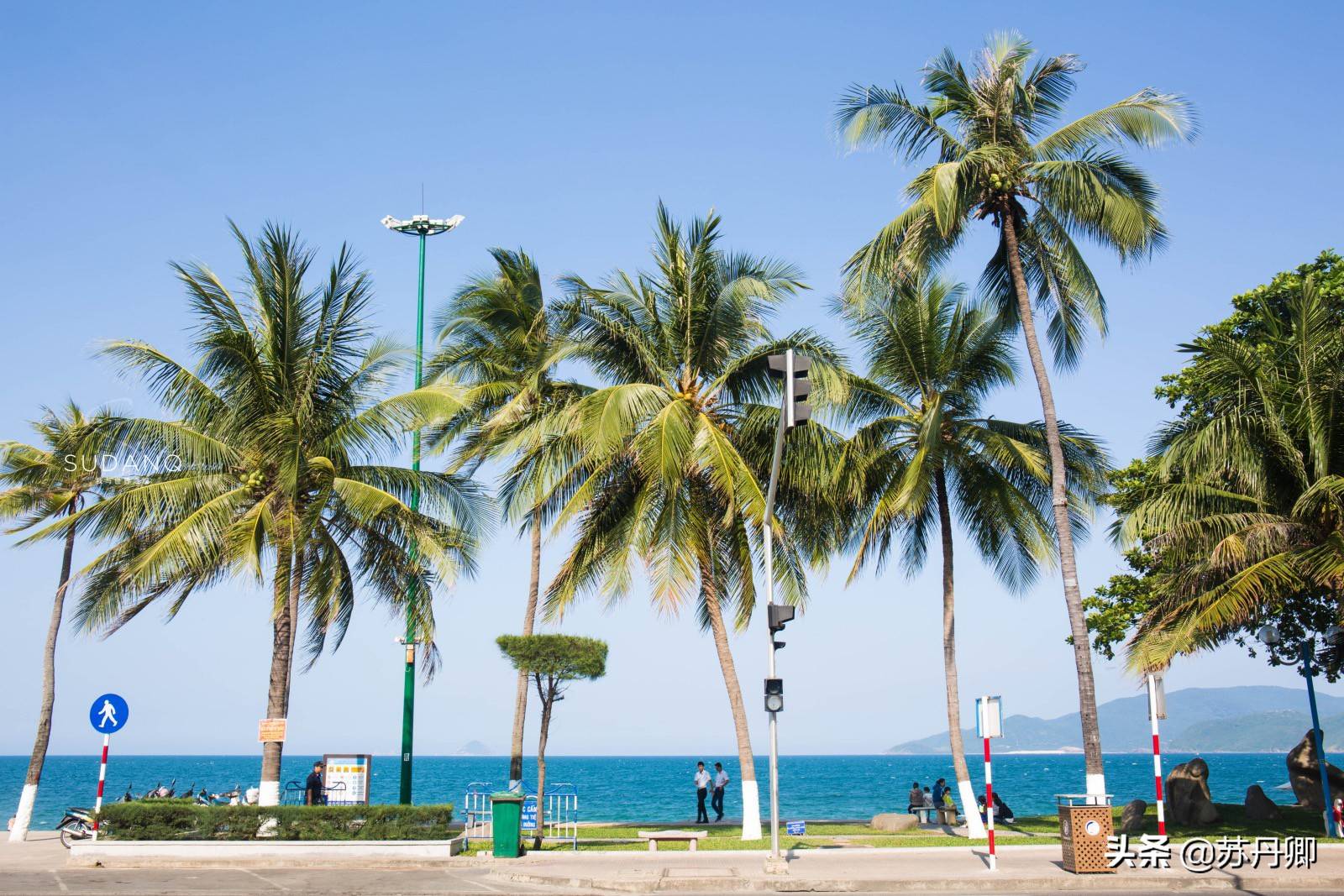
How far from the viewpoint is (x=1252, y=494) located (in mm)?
21141

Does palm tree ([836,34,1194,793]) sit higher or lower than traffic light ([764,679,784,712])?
Answer: higher

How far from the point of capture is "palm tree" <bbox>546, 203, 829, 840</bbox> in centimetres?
2189

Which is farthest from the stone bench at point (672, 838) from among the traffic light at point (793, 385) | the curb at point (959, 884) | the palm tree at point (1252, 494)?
the palm tree at point (1252, 494)

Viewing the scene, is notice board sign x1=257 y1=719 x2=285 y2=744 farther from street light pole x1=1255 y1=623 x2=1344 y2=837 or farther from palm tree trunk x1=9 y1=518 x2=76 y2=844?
street light pole x1=1255 y1=623 x2=1344 y2=837

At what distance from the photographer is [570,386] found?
2484 cm

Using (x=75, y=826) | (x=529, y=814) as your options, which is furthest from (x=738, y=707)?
(x=75, y=826)

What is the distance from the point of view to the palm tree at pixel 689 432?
21.9 m

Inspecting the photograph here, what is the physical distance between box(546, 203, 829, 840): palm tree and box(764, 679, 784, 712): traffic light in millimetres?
4176

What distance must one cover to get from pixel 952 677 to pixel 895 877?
8261mm

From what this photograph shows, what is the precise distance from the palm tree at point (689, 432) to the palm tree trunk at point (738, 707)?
0.03 metres

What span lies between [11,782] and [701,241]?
4404 inches

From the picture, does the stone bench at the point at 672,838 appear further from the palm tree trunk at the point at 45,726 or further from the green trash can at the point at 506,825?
the palm tree trunk at the point at 45,726

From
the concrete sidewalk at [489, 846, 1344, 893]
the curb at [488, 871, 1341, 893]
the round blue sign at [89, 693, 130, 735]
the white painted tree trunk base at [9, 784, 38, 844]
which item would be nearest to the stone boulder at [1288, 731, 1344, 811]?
the concrete sidewalk at [489, 846, 1344, 893]

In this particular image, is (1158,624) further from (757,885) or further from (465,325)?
(465,325)
